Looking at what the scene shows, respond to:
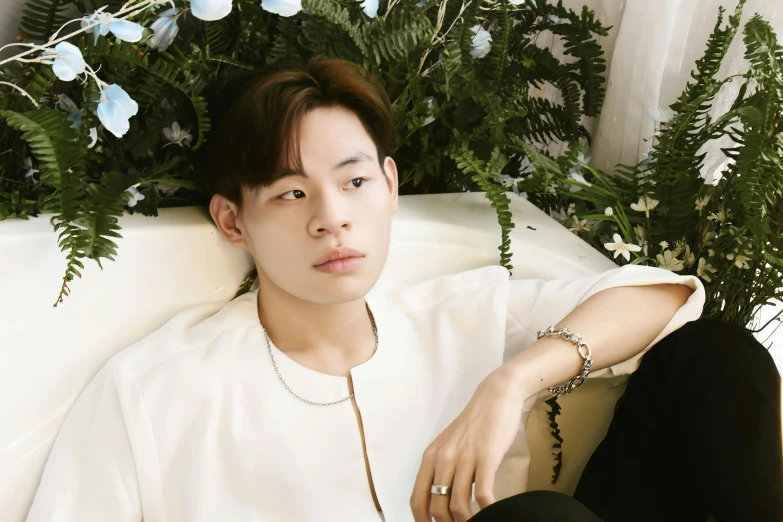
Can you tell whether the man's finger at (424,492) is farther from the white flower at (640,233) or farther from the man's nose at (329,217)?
the white flower at (640,233)

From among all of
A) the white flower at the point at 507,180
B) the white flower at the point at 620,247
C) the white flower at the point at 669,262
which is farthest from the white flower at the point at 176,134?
the white flower at the point at 669,262

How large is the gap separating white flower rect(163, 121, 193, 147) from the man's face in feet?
0.73

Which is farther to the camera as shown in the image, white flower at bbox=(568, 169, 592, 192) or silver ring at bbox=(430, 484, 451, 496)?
white flower at bbox=(568, 169, 592, 192)

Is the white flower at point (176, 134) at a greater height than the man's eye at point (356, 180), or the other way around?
the white flower at point (176, 134)

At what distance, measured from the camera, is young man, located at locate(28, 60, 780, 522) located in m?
1.08

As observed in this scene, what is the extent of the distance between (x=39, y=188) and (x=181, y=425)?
504 mm

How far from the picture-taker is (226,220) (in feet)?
4.10

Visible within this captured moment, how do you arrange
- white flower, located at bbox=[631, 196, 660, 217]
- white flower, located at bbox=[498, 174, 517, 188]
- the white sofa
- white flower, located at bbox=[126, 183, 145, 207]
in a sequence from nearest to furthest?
the white sofa, white flower, located at bbox=[126, 183, 145, 207], white flower, located at bbox=[631, 196, 660, 217], white flower, located at bbox=[498, 174, 517, 188]

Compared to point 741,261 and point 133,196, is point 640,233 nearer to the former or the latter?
point 741,261

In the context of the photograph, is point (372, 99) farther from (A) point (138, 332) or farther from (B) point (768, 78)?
(B) point (768, 78)

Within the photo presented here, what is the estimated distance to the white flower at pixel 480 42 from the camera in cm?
151

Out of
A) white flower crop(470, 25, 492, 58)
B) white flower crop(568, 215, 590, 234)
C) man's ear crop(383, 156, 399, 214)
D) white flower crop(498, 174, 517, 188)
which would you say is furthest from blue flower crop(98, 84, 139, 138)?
white flower crop(568, 215, 590, 234)

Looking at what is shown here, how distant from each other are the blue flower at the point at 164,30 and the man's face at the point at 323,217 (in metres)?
0.30

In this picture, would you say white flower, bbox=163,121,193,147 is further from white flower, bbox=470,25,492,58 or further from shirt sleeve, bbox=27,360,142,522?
white flower, bbox=470,25,492,58
